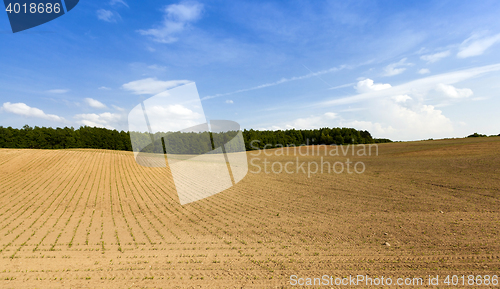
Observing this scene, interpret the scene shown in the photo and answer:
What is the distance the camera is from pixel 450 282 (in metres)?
5.58

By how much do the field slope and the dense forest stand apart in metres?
23.2

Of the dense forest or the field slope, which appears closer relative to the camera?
the field slope

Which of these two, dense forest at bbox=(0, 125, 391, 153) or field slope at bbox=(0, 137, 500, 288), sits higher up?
dense forest at bbox=(0, 125, 391, 153)

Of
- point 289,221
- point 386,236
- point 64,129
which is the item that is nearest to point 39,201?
point 289,221

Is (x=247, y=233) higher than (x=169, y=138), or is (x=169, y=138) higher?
(x=169, y=138)

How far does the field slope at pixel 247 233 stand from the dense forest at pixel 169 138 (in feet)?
76.1

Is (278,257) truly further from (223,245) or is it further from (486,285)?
(486,285)

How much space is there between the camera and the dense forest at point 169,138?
4984 cm

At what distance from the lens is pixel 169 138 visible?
194 ft

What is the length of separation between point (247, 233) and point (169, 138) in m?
54.2

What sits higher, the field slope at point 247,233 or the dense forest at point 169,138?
the dense forest at point 169,138

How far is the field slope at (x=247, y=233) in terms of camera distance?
637cm

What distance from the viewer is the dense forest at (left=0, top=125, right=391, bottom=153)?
4984 cm

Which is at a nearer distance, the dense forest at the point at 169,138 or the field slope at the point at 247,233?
the field slope at the point at 247,233
